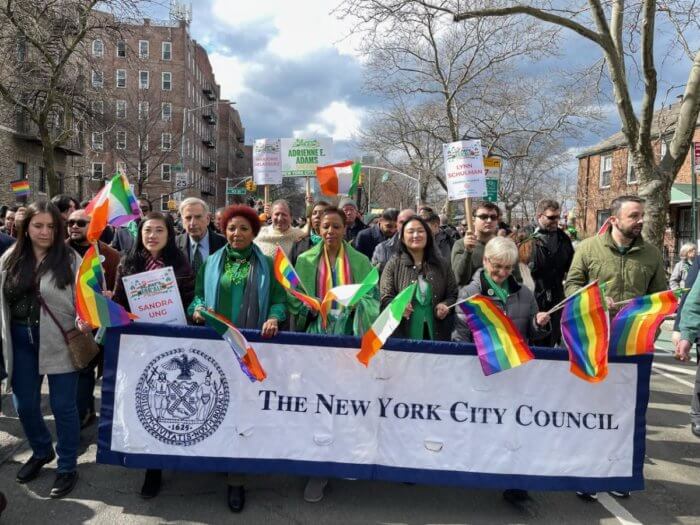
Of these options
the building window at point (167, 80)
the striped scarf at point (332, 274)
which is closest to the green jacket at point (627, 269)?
the striped scarf at point (332, 274)

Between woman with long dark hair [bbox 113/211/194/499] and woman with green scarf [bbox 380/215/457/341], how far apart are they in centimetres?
149

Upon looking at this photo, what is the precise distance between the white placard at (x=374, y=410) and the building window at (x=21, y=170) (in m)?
31.3

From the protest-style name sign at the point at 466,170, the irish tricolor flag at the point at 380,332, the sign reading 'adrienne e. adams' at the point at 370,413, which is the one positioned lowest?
the sign reading 'adrienne e. adams' at the point at 370,413

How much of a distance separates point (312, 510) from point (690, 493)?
108 inches

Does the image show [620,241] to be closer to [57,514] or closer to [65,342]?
[65,342]

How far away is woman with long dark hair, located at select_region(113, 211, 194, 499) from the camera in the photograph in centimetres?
393

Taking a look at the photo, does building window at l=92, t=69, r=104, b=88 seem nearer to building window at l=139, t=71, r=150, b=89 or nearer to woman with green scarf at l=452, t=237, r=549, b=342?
woman with green scarf at l=452, t=237, r=549, b=342

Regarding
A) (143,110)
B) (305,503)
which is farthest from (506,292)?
(143,110)

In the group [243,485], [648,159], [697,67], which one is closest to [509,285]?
[243,485]

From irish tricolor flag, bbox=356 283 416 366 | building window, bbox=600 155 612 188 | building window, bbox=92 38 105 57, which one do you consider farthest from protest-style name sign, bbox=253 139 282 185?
building window, bbox=600 155 612 188

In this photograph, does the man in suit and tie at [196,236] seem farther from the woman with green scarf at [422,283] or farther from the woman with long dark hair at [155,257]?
the woman with green scarf at [422,283]

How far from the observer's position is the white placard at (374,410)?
360cm

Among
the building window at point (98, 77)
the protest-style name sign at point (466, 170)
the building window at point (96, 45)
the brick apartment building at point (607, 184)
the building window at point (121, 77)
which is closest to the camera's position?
the protest-style name sign at point (466, 170)

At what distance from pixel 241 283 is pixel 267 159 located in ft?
16.7
